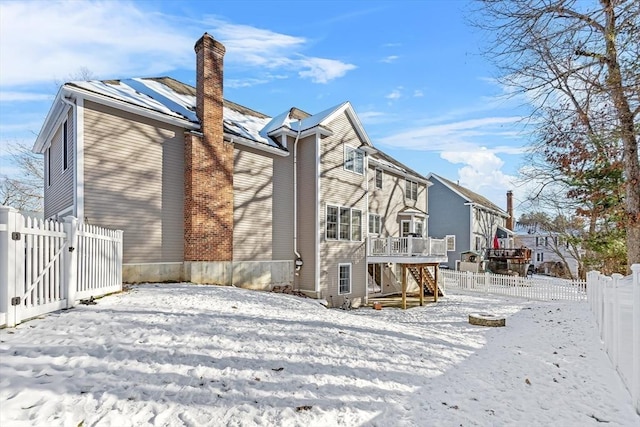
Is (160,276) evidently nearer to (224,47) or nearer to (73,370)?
(73,370)

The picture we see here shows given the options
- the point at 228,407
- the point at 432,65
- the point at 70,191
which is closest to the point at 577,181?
the point at 432,65

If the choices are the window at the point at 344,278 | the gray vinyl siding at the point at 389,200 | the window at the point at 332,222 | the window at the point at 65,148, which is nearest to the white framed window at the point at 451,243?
the gray vinyl siding at the point at 389,200

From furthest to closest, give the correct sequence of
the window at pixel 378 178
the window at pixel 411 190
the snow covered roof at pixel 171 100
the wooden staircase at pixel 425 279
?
the window at pixel 411 190
the window at pixel 378 178
the wooden staircase at pixel 425 279
the snow covered roof at pixel 171 100

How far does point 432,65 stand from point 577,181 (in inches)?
351

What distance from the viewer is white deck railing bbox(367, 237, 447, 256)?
652 inches

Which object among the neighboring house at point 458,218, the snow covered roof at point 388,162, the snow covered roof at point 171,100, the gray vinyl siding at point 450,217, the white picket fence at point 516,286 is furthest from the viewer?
the gray vinyl siding at point 450,217

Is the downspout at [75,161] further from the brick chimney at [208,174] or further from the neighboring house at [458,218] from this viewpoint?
the neighboring house at [458,218]

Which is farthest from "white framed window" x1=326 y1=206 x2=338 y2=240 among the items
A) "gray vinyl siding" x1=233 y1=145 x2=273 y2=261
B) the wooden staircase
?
the wooden staircase

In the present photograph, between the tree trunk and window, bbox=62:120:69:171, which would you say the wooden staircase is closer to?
the tree trunk

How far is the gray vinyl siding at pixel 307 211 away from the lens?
14.9 m

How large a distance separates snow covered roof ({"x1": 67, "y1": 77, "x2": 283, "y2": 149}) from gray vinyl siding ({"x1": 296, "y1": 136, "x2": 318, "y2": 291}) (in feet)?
4.51

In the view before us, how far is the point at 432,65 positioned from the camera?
1062 centimetres

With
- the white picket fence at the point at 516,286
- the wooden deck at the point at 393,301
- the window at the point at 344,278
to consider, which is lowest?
the wooden deck at the point at 393,301

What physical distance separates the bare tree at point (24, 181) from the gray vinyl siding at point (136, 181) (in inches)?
707
